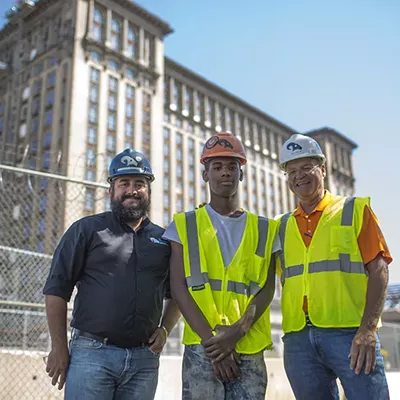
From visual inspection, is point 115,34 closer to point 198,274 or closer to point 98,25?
point 98,25

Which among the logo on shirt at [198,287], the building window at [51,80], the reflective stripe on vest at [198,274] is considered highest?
the building window at [51,80]

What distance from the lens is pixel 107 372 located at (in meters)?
3.19

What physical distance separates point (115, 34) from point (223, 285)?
55.2 metres

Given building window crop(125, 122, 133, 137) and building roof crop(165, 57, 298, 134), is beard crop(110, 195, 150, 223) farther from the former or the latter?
building roof crop(165, 57, 298, 134)

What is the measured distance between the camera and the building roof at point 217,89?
65.3m

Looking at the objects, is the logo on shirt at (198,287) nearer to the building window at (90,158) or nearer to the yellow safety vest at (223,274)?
the yellow safety vest at (223,274)

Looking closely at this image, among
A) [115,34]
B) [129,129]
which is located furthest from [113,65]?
[129,129]

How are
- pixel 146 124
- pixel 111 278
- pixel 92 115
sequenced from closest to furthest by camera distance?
pixel 111 278
pixel 92 115
pixel 146 124

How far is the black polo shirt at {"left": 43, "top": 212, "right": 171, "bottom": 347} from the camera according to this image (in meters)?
3.32

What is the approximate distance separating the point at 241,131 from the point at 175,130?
15.4 m

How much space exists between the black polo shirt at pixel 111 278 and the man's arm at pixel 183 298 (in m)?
0.11

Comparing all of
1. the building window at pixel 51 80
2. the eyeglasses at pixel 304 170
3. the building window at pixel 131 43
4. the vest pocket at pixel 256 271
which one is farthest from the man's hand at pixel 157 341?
the building window at pixel 131 43

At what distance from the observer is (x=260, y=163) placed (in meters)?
78.2

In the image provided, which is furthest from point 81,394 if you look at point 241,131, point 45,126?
point 241,131
